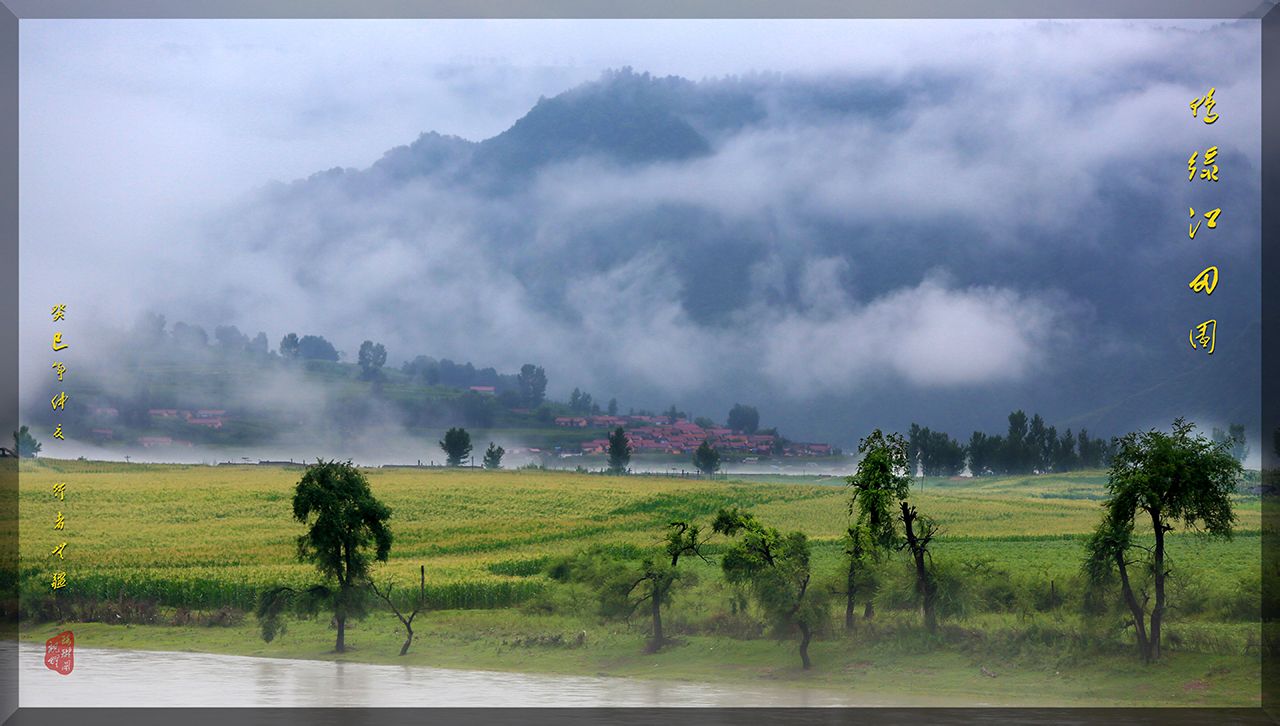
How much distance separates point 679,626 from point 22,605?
11887 mm

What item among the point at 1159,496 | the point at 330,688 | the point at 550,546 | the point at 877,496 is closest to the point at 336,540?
the point at 330,688

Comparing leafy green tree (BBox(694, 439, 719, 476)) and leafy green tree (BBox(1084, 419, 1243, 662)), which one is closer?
leafy green tree (BBox(1084, 419, 1243, 662))

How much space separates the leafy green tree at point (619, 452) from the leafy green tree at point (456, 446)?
11.5ft

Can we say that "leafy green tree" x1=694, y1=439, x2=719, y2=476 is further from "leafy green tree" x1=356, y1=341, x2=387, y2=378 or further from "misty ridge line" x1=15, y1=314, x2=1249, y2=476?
"leafy green tree" x1=356, y1=341, x2=387, y2=378

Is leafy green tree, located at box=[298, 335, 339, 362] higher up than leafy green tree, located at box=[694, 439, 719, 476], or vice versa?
leafy green tree, located at box=[298, 335, 339, 362]

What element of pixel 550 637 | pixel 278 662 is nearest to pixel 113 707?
pixel 278 662

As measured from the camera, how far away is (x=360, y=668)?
18.3 metres

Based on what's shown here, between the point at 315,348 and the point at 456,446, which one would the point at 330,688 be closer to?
the point at 456,446

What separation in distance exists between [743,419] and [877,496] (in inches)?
501

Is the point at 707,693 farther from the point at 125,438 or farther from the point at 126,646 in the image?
the point at 125,438

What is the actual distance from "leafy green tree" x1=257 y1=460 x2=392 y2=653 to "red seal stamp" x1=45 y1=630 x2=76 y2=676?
2934 mm

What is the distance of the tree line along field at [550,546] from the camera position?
1805 cm

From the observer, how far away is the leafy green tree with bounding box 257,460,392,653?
18719 millimetres

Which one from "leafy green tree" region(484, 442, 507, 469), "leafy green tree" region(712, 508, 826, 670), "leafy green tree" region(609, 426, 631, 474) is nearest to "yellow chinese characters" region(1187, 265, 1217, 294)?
"leafy green tree" region(712, 508, 826, 670)
